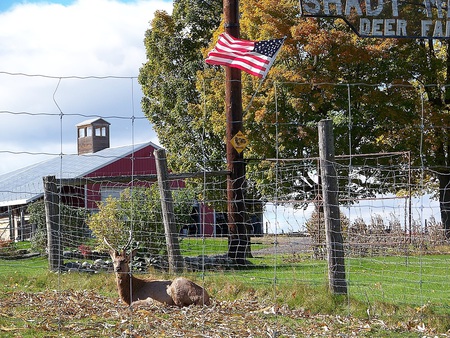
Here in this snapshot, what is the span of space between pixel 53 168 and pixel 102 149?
338 cm

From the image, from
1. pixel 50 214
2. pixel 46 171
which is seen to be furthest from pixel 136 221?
pixel 46 171

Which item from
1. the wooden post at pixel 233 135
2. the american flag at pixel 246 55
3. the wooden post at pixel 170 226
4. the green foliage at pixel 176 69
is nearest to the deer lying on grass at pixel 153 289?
the wooden post at pixel 170 226

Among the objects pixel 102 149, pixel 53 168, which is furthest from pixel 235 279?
pixel 102 149

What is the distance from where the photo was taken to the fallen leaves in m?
7.66

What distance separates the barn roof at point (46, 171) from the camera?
3008 centimetres

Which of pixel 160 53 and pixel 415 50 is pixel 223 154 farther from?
pixel 415 50

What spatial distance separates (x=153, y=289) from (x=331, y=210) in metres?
2.48

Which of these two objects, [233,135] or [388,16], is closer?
[233,135]

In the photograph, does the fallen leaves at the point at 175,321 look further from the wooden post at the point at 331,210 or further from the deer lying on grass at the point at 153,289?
the wooden post at the point at 331,210

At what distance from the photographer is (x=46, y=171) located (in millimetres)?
32812

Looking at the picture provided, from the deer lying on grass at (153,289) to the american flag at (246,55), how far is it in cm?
382

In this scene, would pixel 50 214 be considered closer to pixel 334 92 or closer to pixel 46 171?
pixel 334 92

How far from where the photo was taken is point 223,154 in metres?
27.5

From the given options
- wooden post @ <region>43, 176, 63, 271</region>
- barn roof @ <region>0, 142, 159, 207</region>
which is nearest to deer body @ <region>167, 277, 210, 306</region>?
wooden post @ <region>43, 176, 63, 271</region>
